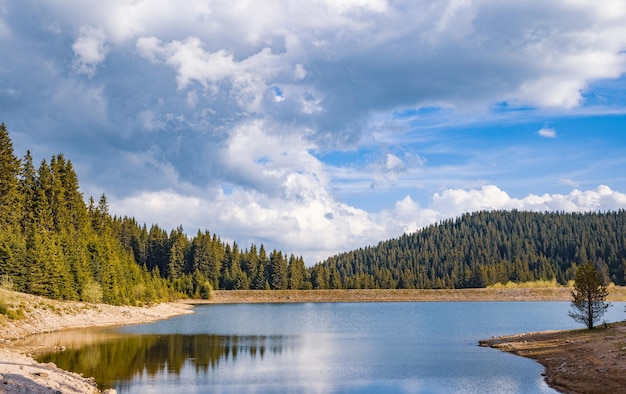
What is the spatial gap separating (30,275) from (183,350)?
113 ft

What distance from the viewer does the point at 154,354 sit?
5322cm

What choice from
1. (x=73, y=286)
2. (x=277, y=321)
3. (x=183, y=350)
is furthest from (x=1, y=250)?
(x=277, y=321)

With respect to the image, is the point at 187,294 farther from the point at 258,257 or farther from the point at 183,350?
the point at 183,350

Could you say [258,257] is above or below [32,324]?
above

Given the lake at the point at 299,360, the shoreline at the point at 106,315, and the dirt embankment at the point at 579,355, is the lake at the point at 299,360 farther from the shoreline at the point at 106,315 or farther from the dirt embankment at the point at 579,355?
the shoreline at the point at 106,315

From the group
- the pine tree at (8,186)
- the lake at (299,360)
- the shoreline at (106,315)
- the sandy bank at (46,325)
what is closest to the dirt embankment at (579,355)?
the shoreline at (106,315)

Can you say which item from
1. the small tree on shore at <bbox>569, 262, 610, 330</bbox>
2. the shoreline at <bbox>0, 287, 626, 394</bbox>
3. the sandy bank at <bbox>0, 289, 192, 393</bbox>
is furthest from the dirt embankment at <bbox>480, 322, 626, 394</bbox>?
the sandy bank at <bbox>0, 289, 192, 393</bbox>

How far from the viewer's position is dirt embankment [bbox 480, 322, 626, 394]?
36.8 meters

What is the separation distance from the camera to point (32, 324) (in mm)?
67375

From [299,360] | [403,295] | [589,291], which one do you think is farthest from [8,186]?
[403,295]

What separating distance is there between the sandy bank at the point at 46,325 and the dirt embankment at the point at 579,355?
3068 centimetres

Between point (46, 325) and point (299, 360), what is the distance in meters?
36.5

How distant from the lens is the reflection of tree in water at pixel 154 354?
44.0 meters

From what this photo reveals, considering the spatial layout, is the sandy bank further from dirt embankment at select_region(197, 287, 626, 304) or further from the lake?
dirt embankment at select_region(197, 287, 626, 304)
